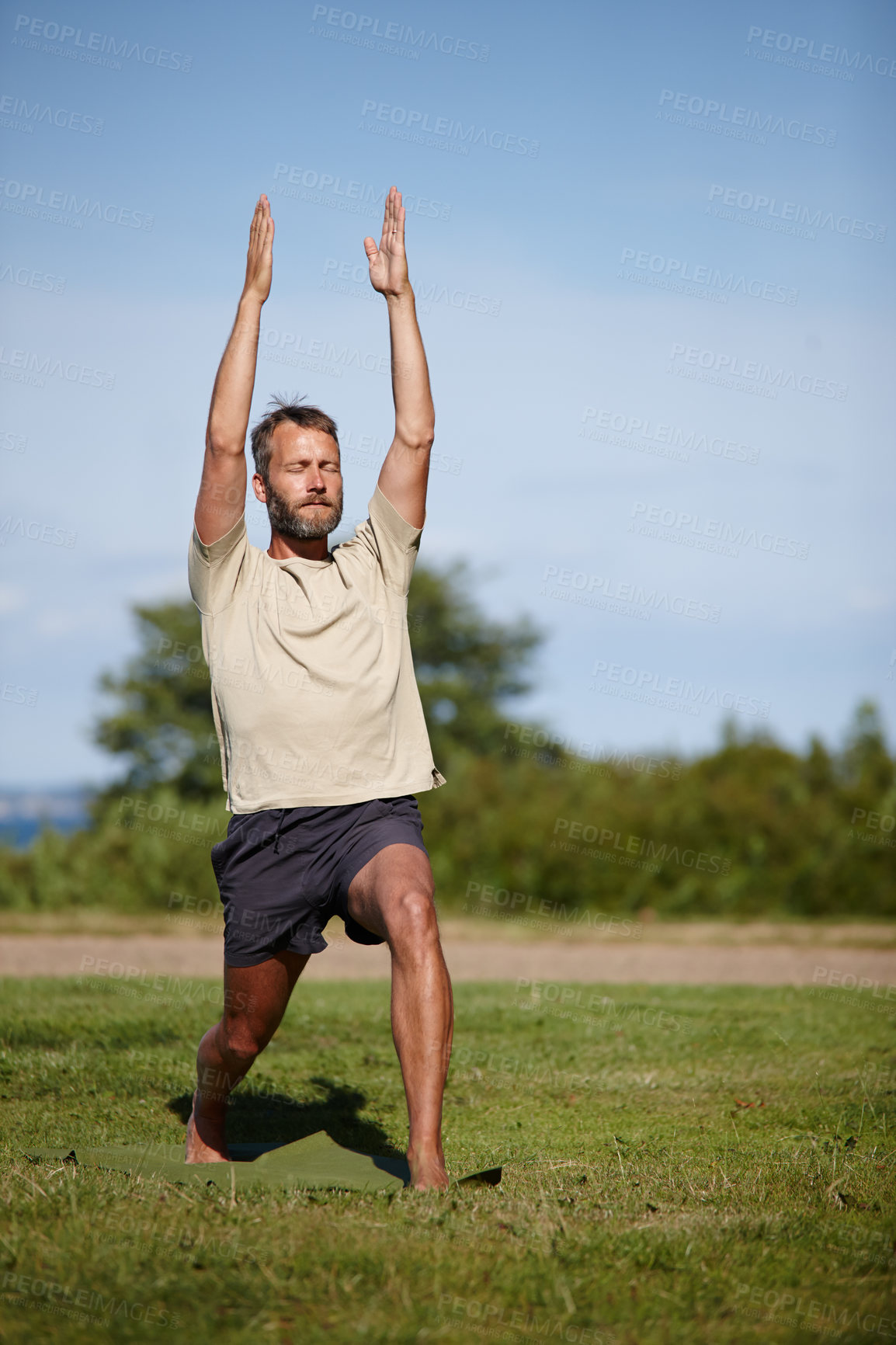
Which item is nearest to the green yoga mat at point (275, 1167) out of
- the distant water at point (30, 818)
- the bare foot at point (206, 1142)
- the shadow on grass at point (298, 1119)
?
the bare foot at point (206, 1142)

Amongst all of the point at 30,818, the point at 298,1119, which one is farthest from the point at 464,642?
the point at 298,1119

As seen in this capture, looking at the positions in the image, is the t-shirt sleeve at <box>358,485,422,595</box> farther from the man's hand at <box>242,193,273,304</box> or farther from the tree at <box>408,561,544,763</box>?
the tree at <box>408,561,544,763</box>

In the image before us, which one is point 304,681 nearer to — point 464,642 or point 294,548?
point 294,548

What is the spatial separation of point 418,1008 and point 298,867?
2.16 feet

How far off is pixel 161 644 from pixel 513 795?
962cm

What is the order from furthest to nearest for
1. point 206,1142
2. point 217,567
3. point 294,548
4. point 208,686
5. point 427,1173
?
point 208,686 → point 206,1142 → point 294,548 → point 217,567 → point 427,1173

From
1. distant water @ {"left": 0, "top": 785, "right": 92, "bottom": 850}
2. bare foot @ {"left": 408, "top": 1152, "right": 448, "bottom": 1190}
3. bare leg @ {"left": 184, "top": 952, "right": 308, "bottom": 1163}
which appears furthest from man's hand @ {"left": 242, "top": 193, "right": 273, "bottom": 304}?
distant water @ {"left": 0, "top": 785, "right": 92, "bottom": 850}

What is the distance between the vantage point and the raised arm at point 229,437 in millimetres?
3822

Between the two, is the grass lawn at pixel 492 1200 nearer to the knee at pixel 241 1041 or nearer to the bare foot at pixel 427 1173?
the bare foot at pixel 427 1173

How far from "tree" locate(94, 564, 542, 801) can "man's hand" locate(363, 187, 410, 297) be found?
49.5 ft

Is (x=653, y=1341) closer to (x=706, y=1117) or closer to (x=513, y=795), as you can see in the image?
(x=706, y=1117)

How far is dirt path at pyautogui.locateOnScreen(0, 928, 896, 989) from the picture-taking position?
10.0 metres

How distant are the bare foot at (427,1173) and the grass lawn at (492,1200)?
0.07 metres

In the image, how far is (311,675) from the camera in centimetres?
Result: 382
